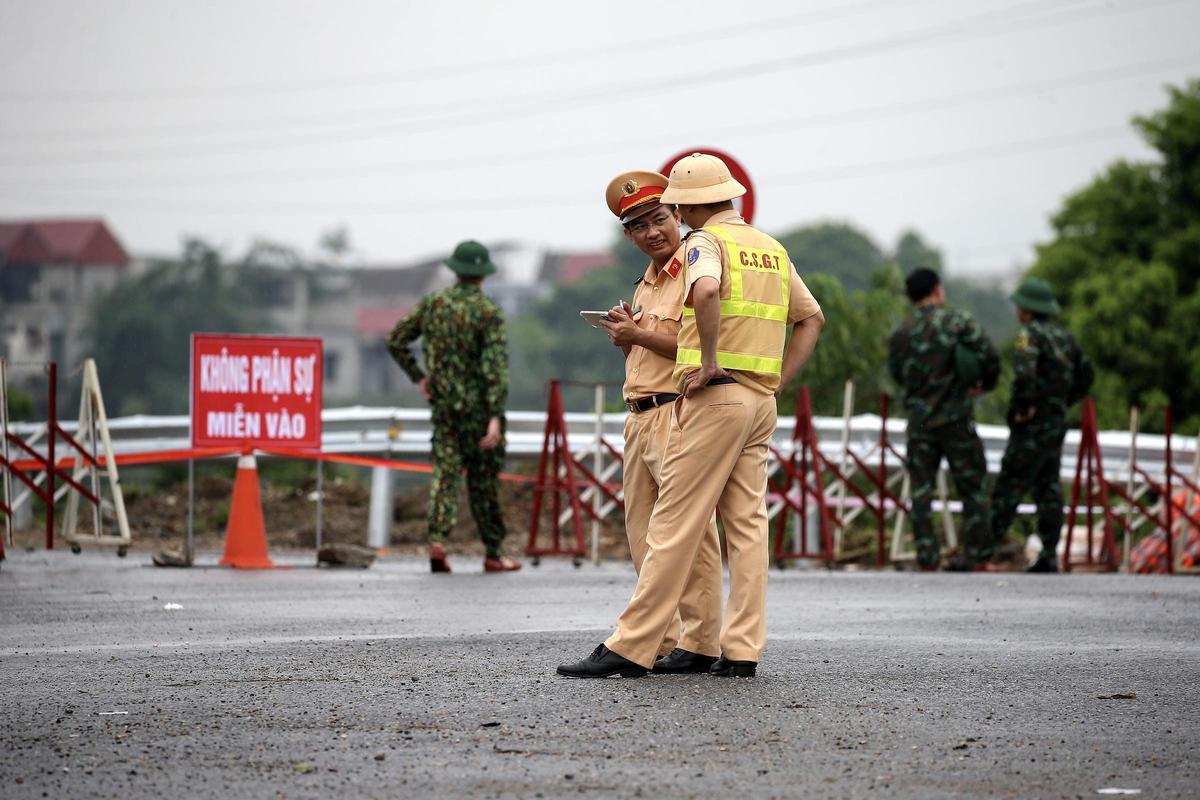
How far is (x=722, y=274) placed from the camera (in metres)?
6.50

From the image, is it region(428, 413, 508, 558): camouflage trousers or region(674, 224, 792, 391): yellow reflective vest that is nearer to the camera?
region(674, 224, 792, 391): yellow reflective vest

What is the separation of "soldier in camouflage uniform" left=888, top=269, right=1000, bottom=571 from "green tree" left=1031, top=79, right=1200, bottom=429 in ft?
71.9

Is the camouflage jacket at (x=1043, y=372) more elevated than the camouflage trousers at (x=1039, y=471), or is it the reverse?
the camouflage jacket at (x=1043, y=372)

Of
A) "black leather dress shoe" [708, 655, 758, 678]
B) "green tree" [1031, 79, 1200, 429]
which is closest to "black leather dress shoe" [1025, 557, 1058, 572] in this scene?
"black leather dress shoe" [708, 655, 758, 678]

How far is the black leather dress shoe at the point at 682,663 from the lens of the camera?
21.9 ft

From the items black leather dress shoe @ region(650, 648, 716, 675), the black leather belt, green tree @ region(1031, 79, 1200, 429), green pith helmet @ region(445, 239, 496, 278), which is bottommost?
black leather dress shoe @ region(650, 648, 716, 675)

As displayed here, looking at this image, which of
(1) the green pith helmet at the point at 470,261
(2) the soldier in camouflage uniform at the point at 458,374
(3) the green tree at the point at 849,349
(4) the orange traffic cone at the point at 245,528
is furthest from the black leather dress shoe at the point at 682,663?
(3) the green tree at the point at 849,349

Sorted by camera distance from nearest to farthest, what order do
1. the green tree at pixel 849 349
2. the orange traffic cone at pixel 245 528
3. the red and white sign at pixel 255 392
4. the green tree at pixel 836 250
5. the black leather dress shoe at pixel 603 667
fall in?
the black leather dress shoe at pixel 603 667
the orange traffic cone at pixel 245 528
the red and white sign at pixel 255 392
the green tree at pixel 849 349
the green tree at pixel 836 250

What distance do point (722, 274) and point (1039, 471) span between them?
799 cm

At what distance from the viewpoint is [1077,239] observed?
4359cm

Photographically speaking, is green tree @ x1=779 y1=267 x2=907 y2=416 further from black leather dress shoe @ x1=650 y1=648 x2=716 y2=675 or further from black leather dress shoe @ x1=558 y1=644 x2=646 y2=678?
black leather dress shoe @ x1=558 y1=644 x2=646 y2=678

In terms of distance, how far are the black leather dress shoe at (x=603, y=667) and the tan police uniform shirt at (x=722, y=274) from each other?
1.03 metres

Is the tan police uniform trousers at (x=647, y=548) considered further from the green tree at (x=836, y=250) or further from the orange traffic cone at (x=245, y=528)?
the green tree at (x=836, y=250)

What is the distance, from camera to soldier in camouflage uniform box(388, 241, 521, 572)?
1194 cm
